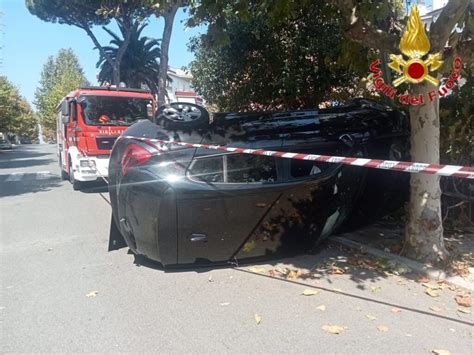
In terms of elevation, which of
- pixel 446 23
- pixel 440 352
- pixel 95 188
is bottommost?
pixel 440 352

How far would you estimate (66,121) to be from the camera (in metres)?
10.9

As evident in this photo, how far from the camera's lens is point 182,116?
4.86 metres

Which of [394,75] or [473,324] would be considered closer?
[473,324]

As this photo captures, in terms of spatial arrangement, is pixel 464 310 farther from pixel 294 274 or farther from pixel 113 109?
pixel 113 109

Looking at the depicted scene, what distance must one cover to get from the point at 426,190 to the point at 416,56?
4.51 ft

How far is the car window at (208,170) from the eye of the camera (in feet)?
13.9

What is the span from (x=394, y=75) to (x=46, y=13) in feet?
70.7

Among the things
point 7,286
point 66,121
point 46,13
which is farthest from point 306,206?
point 46,13

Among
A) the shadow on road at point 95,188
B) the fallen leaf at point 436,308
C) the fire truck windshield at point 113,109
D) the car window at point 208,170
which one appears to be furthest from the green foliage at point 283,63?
the fallen leaf at point 436,308

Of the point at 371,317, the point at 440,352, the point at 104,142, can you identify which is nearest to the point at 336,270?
the point at 371,317

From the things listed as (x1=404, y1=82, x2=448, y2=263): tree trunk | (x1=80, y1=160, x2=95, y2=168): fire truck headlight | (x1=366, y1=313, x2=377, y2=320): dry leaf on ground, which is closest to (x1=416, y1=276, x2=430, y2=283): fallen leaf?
(x1=404, y1=82, x2=448, y2=263): tree trunk

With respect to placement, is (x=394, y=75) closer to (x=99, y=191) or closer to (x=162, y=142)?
(x=162, y=142)

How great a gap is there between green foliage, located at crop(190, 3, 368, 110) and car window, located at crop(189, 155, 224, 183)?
187 inches

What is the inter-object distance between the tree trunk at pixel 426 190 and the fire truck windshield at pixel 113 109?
7.79m
